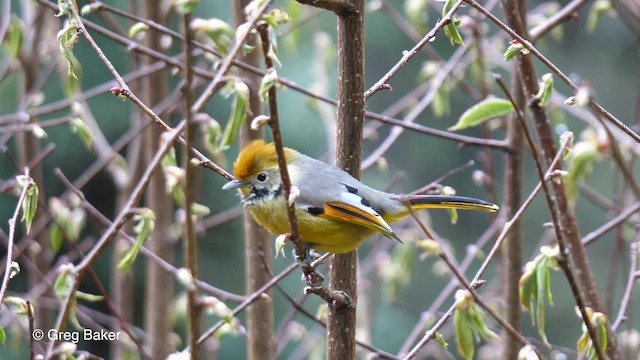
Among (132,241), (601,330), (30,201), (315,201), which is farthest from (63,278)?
(601,330)

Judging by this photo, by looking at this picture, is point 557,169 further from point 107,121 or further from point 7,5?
point 107,121

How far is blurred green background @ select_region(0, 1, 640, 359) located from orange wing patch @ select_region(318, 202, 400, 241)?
105 inches

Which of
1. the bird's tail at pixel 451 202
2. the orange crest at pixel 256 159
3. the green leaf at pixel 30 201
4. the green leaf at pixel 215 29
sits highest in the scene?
the orange crest at pixel 256 159

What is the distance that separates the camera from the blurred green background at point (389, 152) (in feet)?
21.3

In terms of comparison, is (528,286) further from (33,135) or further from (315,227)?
(33,135)

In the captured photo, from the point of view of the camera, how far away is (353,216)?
260cm

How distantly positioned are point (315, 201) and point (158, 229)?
1.44 metres

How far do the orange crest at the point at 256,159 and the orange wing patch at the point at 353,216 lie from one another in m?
0.23

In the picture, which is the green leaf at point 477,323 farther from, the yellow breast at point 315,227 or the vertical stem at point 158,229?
the vertical stem at point 158,229

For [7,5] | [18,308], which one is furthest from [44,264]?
[18,308]

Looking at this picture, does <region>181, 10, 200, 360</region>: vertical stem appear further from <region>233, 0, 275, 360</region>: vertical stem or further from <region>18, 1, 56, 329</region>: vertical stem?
<region>18, 1, 56, 329</region>: vertical stem

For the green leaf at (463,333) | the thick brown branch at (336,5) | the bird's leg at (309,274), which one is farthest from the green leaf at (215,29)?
the green leaf at (463,333)

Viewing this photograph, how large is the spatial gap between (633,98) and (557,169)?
7011mm

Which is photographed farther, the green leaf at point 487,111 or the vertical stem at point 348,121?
the green leaf at point 487,111
